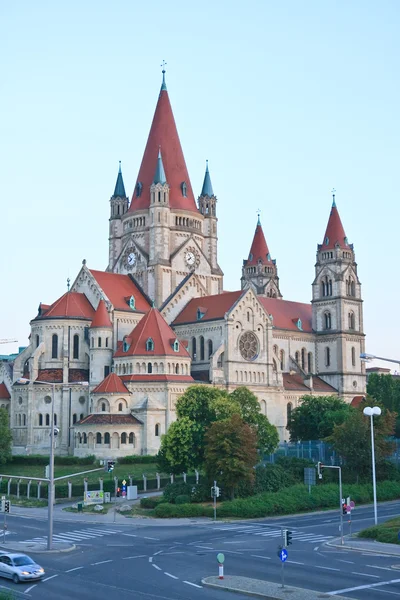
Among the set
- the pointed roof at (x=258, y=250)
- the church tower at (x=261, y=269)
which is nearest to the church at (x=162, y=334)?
the church tower at (x=261, y=269)

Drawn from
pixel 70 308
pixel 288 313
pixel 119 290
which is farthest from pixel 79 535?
pixel 288 313

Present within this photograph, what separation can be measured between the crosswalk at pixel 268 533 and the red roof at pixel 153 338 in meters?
43.5

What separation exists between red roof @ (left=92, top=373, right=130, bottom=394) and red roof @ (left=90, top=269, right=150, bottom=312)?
12838 mm

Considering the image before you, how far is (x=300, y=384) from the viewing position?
422ft

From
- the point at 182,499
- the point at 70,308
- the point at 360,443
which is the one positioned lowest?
the point at 182,499

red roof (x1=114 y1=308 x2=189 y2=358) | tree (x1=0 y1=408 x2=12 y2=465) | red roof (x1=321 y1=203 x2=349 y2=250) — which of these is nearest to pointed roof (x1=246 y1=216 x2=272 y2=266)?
red roof (x1=321 y1=203 x2=349 y2=250)

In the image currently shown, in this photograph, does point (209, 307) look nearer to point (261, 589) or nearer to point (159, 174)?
point (159, 174)

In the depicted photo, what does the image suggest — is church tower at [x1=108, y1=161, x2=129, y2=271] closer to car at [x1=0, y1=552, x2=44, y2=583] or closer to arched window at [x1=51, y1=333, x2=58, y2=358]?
arched window at [x1=51, y1=333, x2=58, y2=358]

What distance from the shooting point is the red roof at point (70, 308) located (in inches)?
4343

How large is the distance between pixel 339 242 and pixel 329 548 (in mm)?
92283

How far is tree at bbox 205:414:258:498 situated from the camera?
70938 millimetres

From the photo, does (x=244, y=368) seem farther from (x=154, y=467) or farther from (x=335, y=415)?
(x=154, y=467)

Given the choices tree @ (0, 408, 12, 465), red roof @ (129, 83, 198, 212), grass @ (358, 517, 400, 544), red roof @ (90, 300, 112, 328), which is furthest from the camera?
red roof @ (129, 83, 198, 212)

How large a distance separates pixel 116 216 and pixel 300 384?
3965 centimetres
